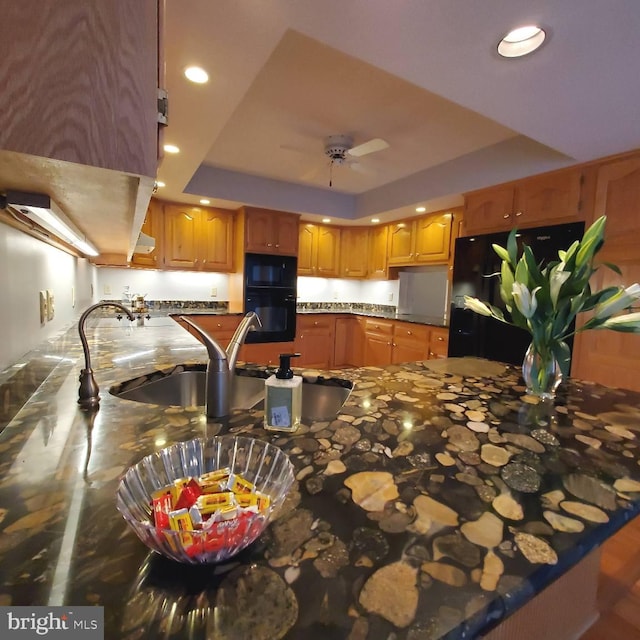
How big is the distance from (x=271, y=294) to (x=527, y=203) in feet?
8.89

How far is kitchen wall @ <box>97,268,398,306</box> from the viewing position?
3.92 meters

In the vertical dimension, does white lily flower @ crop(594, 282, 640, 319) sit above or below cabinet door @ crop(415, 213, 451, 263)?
below

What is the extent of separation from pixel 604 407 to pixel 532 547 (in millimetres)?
812

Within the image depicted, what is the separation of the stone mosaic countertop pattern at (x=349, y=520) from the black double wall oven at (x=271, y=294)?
310 centimetres

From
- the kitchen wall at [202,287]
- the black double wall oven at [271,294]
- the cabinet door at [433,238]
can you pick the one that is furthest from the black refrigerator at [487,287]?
the black double wall oven at [271,294]

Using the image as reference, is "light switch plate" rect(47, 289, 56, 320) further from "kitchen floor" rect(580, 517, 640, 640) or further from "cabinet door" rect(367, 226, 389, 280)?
"cabinet door" rect(367, 226, 389, 280)

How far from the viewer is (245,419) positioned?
0.83m

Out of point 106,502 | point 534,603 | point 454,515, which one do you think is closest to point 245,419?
point 106,502

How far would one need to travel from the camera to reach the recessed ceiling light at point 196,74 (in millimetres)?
1445

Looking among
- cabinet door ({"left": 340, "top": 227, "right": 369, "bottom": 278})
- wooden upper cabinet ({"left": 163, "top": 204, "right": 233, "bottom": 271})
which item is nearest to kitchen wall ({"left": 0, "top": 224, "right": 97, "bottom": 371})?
wooden upper cabinet ({"left": 163, "top": 204, "right": 233, "bottom": 271})

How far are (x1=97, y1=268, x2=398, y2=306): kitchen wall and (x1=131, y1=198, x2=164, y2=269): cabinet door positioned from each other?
345mm

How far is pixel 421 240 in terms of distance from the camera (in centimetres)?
397

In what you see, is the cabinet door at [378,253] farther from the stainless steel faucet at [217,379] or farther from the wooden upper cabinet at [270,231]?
the stainless steel faucet at [217,379]

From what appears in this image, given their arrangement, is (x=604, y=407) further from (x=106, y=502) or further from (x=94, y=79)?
(x=94, y=79)
